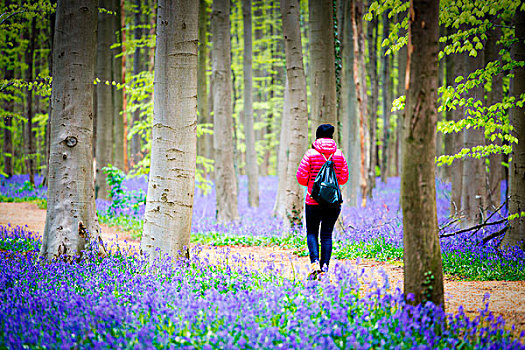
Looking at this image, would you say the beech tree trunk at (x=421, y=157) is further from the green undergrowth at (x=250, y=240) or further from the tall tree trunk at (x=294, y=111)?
the tall tree trunk at (x=294, y=111)

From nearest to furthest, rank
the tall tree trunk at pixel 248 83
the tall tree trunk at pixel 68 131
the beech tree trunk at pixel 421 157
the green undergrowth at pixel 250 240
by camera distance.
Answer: the beech tree trunk at pixel 421 157 < the tall tree trunk at pixel 68 131 < the green undergrowth at pixel 250 240 < the tall tree trunk at pixel 248 83

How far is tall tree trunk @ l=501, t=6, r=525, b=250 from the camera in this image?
7.34 meters

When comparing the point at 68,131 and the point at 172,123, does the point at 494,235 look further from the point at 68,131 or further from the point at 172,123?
the point at 68,131

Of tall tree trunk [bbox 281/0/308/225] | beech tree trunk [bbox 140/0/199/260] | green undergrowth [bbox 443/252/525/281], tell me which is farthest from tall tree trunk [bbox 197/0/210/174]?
green undergrowth [bbox 443/252/525/281]

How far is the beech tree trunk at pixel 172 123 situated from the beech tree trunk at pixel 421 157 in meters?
3.16

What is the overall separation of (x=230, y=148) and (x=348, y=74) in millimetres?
8020

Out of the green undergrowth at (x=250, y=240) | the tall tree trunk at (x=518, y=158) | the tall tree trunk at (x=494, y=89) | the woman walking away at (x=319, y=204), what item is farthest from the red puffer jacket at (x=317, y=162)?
the tall tree trunk at (x=494, y=89)

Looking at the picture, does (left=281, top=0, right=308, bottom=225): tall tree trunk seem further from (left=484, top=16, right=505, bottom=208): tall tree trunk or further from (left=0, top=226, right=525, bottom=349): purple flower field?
(left=0, top=226, right=525, bottom=349): purple flower field

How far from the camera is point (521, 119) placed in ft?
24.3

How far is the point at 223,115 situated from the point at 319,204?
690 centimetres

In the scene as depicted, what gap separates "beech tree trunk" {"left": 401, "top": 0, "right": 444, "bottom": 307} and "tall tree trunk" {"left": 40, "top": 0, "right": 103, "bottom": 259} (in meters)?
4.95

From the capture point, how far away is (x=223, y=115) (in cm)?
1221

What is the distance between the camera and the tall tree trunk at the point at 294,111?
1015 cm

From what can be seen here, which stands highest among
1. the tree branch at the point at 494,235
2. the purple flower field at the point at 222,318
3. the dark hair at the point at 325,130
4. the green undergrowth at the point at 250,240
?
the dark hair at the point at 325,130
